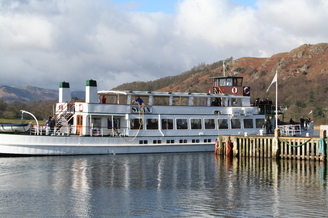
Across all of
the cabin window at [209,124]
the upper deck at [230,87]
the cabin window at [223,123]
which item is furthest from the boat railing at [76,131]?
the upper deck at [230,87]

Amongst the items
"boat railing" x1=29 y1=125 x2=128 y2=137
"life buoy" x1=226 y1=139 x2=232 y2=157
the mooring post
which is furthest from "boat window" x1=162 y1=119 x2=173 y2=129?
the mooring post

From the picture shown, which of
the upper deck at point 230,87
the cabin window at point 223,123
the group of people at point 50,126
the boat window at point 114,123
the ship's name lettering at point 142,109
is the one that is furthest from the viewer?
the upper deck at point 230,87

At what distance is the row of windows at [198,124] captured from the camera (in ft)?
113

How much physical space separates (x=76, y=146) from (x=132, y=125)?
483cm

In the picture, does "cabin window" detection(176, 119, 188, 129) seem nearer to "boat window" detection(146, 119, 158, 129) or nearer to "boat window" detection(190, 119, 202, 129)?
"boat window" detection(190, 119, 202, 129)

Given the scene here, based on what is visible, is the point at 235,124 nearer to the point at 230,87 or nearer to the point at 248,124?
the point at 248,124

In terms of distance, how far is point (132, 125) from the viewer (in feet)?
111

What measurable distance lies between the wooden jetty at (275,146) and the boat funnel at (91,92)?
10.3 m

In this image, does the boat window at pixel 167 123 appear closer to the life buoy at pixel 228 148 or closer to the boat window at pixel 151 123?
the boat window at pixel 151 123

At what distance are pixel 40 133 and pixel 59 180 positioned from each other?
31.2 ft

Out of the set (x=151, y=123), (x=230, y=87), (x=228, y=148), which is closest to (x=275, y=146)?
(x=228, y=148)

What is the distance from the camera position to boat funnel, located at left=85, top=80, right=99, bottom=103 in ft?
106

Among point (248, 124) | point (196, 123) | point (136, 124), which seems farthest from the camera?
point (248, 124)

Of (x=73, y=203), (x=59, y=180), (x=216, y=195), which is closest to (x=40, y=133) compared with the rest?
(x=59, y=180)
